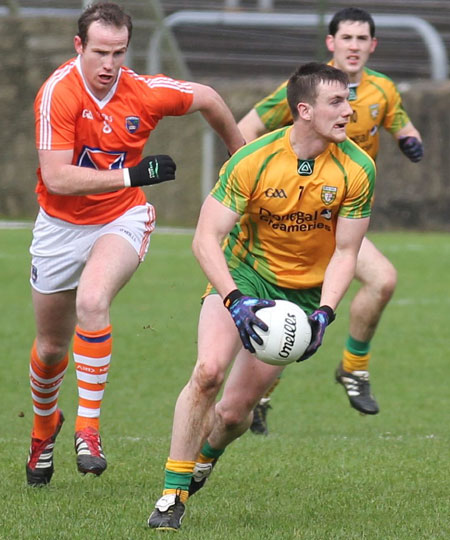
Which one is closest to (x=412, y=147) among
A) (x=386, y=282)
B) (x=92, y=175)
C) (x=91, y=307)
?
(x=386, y=282)

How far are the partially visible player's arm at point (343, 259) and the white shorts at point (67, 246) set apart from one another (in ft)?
3.83

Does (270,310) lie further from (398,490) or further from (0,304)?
(0,304)

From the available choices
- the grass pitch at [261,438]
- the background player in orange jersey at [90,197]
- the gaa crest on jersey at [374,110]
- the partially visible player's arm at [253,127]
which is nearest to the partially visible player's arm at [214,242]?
the background player in orange jersey at [90,197]

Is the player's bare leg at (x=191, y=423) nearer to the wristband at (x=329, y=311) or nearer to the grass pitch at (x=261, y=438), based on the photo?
the grass pitch at (x=261, y=438)

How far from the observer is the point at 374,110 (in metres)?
8.41

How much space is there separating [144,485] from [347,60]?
3408 mm

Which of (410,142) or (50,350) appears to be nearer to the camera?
(50,350)

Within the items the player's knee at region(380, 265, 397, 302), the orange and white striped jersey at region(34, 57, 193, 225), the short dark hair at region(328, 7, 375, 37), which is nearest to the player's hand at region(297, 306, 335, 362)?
the orange and white striped jersey at region(34, 57, 193, 225)

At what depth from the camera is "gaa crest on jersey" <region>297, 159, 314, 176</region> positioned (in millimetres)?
5688

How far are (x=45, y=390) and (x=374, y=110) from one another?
319cm

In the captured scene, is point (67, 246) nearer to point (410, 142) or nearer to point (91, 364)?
point (91, 364)

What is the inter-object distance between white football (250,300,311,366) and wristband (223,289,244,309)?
0.12 meters

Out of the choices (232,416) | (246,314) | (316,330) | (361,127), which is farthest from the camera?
(361,127)

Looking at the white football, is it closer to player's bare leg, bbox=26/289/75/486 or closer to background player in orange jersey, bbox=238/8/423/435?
player's bare leg, bbox=26/289/75/486
